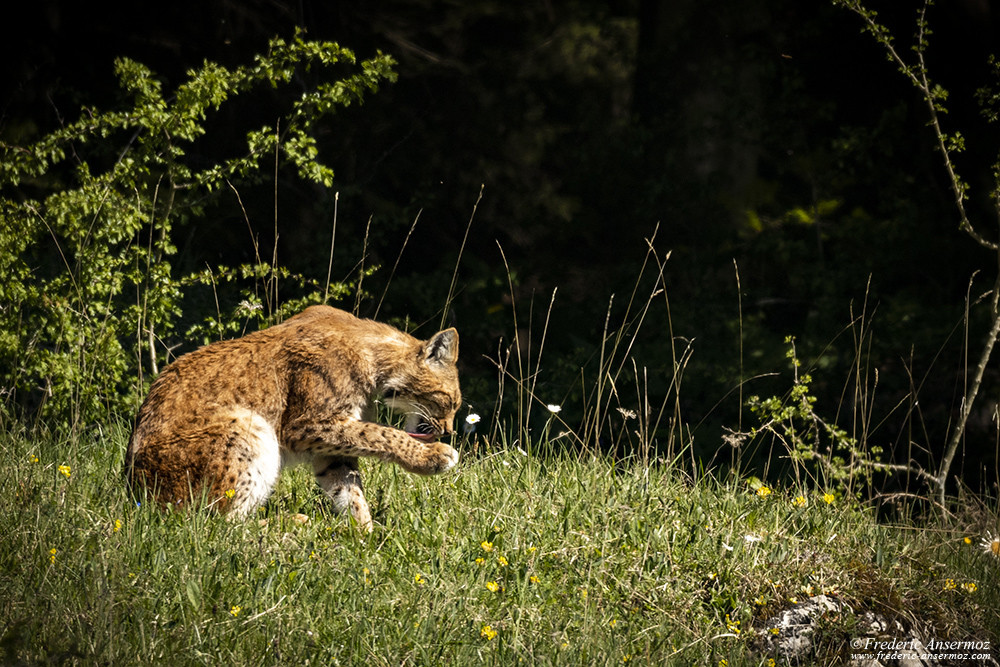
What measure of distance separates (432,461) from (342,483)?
0.45 m

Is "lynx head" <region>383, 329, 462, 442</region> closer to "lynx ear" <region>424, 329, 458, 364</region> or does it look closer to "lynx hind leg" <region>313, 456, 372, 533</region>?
"lynx ear" <region>424, 329, 458, 364</region>

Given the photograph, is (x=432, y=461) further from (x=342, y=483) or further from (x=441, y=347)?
(x=441, y=347)

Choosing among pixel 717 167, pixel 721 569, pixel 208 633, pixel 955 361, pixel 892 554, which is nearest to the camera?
pixel 208 633

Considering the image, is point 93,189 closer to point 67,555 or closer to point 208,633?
point 67,555

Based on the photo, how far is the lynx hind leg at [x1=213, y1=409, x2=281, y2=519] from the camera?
4223mm

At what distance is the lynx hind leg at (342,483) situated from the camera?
4586 millimetres

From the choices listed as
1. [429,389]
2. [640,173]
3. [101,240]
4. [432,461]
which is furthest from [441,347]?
[640,173]

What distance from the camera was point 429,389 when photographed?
489 centimetres

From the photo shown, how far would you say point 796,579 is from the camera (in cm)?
419

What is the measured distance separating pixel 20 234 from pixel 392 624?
3.38m

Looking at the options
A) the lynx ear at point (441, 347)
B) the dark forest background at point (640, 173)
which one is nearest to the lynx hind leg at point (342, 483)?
the lynx ear at point (441, 347)

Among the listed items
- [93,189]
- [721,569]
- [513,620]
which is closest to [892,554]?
[721,569]

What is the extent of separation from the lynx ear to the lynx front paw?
0.52 meters

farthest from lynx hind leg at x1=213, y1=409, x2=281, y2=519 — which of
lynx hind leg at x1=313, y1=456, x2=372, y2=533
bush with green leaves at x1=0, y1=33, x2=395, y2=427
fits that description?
bush with green leaves at x1=0, y1=33, x2=395, y2=427
